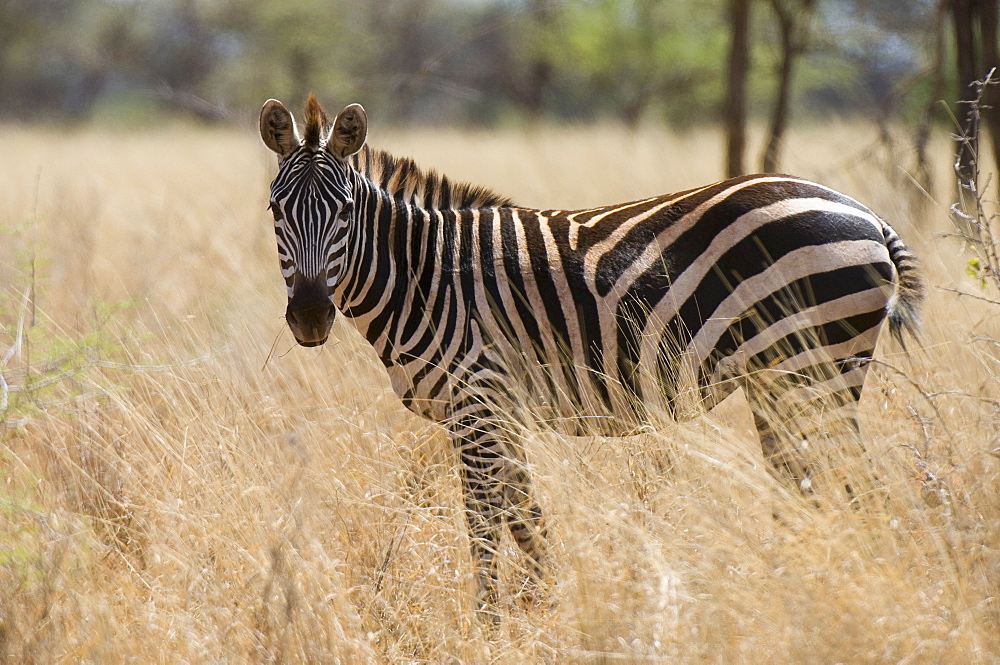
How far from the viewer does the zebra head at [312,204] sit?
9.68 ft

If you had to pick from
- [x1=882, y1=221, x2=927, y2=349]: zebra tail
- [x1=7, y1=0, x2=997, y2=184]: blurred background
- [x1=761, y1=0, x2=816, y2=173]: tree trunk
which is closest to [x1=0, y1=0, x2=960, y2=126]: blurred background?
[x1=7, y1=0, x2=997, y2=184]: blurred background

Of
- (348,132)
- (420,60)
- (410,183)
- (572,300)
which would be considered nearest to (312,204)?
(348,132)

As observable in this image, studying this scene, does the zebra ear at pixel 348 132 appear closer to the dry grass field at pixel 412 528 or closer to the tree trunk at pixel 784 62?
the dry grass field at pixel 412 528

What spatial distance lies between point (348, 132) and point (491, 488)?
1.32 m

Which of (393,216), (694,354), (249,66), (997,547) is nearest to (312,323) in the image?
(393,216)

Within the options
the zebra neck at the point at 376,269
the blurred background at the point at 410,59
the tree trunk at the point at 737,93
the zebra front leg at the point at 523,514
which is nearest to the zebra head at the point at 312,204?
the zebra neck at the point at 376,269

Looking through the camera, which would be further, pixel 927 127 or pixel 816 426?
pixel 927 127

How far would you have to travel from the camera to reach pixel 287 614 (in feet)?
7.88

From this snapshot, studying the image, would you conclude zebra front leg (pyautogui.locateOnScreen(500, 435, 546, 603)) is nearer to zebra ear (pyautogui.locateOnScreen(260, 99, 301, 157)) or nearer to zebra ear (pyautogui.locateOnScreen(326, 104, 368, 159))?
zebra ear (pyautogui.locateOnScreen(326, 104, 368, 159))

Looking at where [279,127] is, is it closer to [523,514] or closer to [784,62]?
[523,514]

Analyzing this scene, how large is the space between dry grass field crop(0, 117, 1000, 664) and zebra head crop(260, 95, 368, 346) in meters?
0.49

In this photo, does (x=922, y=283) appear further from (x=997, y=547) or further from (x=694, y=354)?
(x=997, y=547)

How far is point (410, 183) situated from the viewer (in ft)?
11.3

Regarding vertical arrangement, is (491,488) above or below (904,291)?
below
